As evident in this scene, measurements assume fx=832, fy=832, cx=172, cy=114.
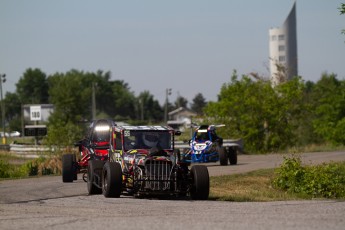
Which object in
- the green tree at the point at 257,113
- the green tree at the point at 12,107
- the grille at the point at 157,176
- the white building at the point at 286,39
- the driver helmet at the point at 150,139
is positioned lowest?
the grille at the point at 157,176

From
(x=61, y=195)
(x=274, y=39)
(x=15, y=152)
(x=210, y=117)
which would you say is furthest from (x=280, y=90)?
Result: (x=274, y=39)

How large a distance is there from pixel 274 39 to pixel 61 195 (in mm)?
129597

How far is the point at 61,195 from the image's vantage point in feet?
73.9

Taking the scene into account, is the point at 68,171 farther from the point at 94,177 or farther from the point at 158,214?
the point at 158,214

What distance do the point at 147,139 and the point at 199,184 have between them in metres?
2.19

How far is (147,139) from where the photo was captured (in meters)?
21.5

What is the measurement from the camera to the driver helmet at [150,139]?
70.2 feet

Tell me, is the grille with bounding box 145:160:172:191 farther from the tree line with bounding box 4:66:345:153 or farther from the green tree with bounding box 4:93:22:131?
the green tree with bounding box 4:93:22:131

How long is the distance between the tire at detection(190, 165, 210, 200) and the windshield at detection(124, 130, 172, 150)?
Result: 153cm

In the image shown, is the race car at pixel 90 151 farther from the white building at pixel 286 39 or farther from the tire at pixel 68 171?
the white building at pixel 286 39

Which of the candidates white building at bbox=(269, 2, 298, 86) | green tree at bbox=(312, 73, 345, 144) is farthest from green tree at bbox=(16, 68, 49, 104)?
green tree at bbox=(312, 73, 345, 144)

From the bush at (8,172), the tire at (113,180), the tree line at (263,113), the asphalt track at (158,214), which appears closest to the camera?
the asphalt track at (158,214)

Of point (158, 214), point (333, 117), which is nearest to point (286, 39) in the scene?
point (333, 117)

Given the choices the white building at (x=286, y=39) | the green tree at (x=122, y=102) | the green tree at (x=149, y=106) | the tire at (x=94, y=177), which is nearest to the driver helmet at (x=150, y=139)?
the tire at (x=94, y=177)
